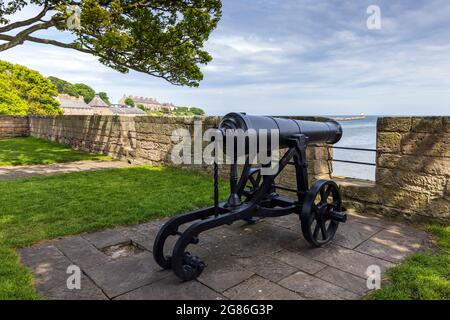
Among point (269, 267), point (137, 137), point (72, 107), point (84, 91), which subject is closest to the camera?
point (269, 267)

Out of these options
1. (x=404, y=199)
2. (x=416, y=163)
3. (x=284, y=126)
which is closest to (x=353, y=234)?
(x=404, y=199)

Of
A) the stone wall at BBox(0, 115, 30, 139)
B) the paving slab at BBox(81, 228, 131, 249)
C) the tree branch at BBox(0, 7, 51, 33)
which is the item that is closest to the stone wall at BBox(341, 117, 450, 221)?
the paving slab at BBox(81, 228, 131, 249)

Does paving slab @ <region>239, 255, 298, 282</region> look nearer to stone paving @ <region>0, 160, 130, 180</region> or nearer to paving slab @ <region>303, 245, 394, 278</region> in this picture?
paving slab @ <region>303, 245, 394, 278</region>

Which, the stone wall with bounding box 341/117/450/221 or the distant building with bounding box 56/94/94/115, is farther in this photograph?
the distant building with bounding box 56/94/94/115

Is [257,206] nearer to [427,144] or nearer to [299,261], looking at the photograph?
[299,261]

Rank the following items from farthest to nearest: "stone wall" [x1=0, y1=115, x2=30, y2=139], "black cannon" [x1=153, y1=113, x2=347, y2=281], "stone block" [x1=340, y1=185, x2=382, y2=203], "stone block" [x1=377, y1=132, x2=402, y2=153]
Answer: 1. "stone wall" [x1=0, y1=115, x2=30, y2=139]
2. "stone block" [x1=340, y1=185, x2=382, y2=203]
3. "stone block" [x1=377, y1=132, x2=402, y2=153]
4. "black cannon" [x1=153, y1=113, x2=347, y2=281]

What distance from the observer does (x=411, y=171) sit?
169 inches

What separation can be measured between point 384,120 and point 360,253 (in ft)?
7.14

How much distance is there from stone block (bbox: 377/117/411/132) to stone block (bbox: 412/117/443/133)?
0.07m

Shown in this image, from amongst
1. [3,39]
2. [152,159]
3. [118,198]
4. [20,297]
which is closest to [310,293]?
[20,297]

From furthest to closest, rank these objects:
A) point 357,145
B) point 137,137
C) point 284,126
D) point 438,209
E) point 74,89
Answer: point 74,89, point 137,137, point 357,145, point 438,209, point 284,126

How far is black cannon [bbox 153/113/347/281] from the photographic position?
Result: 106 inches

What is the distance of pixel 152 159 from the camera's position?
958 cm

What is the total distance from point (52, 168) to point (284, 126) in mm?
8196
